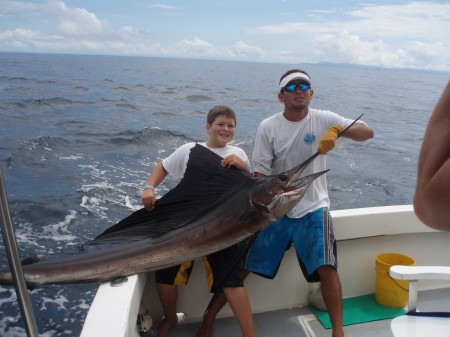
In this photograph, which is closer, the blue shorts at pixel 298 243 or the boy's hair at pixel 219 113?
the blue shorts at pixel 298 243

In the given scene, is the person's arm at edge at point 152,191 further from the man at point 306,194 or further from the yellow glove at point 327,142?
the yellow glove at point 327,142

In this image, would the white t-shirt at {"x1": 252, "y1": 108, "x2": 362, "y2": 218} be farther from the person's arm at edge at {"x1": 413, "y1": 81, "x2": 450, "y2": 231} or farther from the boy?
the person's arm at edge at {"x1": 413, "y1": 81, "x2": 450, "y2": 231}

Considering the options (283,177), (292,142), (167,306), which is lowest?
(167,306)

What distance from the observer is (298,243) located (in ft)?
7.18

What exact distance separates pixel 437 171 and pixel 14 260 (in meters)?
0.67

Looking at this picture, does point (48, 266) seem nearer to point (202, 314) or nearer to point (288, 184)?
point (202, 314)

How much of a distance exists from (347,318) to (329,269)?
418mm

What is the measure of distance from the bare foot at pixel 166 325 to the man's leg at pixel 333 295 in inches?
30.0

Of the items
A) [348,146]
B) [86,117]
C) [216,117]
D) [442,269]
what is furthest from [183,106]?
[442,269]

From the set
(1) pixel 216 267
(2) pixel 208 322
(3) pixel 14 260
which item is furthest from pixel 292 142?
(3) pixel 14 260

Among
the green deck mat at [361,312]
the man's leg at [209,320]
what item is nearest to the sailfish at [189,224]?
the man's leg at [209,320]

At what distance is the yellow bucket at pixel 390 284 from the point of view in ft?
7.72

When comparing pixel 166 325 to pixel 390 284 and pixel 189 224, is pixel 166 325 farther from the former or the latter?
pixel 390 284

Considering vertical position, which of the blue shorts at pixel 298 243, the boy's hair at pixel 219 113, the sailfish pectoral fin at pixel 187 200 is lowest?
the blue shorts at pixel 298 243
